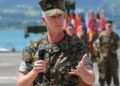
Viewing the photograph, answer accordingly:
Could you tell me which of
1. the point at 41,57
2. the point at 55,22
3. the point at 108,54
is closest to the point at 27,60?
the point at 41,57

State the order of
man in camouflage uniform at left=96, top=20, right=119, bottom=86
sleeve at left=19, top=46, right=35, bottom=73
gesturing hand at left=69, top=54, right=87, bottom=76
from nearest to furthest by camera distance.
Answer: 1. gesturing hand at left=69, top=54, right=87, bottom=76
2. sleeve at left=19, top=46, right=35, bottom=73
3. man in camouflage uniform at left=96, top=20, right=119, bottom=86

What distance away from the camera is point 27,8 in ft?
602

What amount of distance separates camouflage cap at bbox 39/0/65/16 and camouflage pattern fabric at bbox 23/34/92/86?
0.23 meters

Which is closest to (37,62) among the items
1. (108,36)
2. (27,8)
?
(108,36)

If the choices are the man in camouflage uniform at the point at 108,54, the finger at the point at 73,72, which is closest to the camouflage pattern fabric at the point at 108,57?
the man in camouflage uniform at the point at 108,54

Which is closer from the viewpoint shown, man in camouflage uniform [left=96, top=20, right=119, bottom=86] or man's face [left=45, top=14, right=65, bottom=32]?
man's face [left=45, top=14, right=65, bottom=32]

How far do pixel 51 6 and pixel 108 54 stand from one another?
35.2 feet

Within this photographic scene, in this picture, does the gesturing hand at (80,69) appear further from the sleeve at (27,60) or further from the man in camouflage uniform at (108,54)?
the man in camouflage uniform at (108,54)

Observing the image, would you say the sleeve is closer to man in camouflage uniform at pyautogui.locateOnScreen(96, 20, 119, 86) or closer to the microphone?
the microphone

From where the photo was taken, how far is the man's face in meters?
4.38

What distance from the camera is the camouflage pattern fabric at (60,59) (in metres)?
4.45

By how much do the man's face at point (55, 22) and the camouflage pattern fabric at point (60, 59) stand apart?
0.47 ft

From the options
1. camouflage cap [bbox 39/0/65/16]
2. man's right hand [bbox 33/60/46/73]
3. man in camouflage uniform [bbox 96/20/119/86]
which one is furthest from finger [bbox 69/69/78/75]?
man in camouflage uniform [bbox 96/20/119/86]

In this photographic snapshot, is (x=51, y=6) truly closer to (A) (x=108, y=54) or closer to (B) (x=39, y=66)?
(B) (x=39, y=66)
